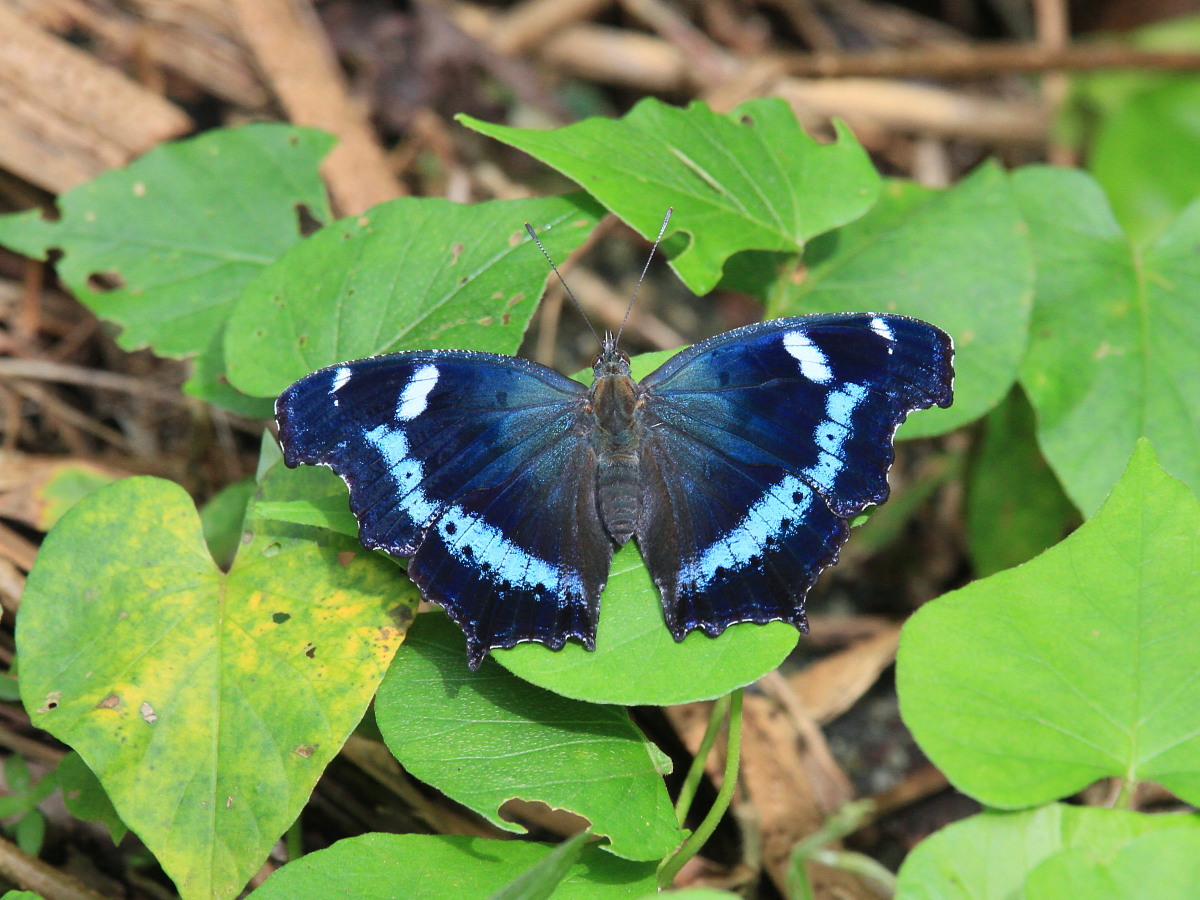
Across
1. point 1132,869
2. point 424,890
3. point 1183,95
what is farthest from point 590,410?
point 1183,95

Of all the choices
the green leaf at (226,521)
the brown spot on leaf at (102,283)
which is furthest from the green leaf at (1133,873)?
the brown spot on leaf at (102,283)

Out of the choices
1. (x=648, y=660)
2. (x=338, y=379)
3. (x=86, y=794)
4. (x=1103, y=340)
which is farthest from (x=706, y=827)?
(x=1103, y=340)

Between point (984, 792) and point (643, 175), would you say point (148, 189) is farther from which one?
point (984, 792)

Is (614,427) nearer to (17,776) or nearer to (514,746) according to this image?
(514,746)

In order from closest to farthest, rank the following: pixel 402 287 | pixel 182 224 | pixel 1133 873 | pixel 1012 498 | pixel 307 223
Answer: pixel 1133 873 → pixel 402 287 → pixel 182 224 → pixel 1012 498 → pixel 307 223

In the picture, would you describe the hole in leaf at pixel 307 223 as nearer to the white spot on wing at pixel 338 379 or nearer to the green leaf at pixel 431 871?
the white spot on wing at pixel 338 379

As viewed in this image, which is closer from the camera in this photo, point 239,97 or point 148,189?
point 148,189
